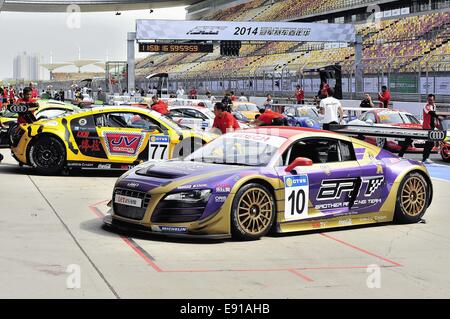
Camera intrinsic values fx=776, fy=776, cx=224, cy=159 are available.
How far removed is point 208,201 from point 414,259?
2126mm

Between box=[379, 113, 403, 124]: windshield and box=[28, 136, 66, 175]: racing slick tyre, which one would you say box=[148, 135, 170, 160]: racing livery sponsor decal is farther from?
box=[379, 113, 403, 124]: windshield

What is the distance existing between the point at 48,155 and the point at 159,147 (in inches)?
76.9

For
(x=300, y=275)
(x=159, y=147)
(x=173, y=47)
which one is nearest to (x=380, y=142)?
(x=159, y=147)

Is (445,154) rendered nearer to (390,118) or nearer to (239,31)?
(390,118)

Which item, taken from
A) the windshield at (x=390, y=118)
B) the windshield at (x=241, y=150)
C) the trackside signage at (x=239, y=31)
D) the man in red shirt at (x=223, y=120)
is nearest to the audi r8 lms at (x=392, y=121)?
the windshield at (x=390, y=118)

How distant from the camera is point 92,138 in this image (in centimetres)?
1367

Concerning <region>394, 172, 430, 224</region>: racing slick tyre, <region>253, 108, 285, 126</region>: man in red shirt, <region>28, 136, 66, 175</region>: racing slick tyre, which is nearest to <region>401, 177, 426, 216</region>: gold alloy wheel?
<region>394, 172, 430, 224</region>: racing slick tyre

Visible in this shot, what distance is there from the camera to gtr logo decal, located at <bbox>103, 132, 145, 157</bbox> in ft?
45.0

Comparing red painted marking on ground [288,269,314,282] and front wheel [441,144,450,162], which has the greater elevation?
front wheel [441,144,450,162]

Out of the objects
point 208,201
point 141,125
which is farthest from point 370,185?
point 141,125

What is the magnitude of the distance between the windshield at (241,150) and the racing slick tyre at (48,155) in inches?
193

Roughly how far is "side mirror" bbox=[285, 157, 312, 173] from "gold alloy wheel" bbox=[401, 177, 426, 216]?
1715 mm

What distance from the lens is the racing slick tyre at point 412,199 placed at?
9531mm

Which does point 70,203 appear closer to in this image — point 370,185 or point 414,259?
point 370,185
